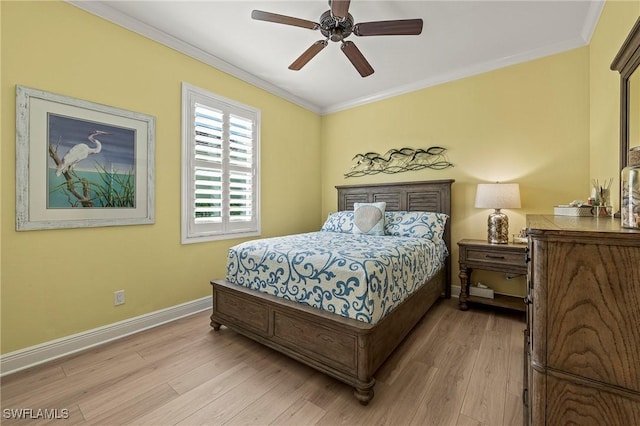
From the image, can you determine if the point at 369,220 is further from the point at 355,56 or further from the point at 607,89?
the point at 607,89

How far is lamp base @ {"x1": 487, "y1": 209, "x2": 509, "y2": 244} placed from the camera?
2.92m

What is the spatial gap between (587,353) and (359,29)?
7.45ft

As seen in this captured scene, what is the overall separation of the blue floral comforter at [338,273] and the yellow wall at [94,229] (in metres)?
0.82

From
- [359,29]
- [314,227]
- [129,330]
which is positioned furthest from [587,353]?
[314,227]

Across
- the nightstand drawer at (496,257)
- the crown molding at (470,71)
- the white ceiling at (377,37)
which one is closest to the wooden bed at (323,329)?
the nightstand drawer at (496,257)

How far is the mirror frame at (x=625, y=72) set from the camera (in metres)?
1.52

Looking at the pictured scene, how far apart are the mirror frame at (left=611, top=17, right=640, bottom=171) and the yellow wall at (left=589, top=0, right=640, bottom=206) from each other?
15 centimetres

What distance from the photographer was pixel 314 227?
4605 millimetres

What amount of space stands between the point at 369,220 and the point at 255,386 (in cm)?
205

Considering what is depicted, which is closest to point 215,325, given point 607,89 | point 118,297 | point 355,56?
point 118,297

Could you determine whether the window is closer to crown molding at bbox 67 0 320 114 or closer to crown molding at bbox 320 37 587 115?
crown molding at bbox 67 0 320 114

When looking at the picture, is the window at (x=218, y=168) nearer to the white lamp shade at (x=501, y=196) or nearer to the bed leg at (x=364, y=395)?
the bed leg at (x=364, y=395)
